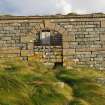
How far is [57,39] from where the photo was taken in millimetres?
18344

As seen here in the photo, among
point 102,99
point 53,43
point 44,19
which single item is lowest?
point 102,99

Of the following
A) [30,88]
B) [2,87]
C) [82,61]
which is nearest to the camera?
[2,87]

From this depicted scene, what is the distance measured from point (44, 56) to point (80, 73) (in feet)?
8.09

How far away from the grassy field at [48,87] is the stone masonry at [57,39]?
1.42 meters

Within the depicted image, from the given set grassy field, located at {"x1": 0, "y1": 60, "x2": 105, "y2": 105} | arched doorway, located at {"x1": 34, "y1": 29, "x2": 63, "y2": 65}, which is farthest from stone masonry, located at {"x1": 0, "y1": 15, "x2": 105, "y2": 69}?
grassy field, located at {"x1": 0, "y1": 60, "x2": 105, "y2": 105}

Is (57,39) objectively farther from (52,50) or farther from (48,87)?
(48,87)

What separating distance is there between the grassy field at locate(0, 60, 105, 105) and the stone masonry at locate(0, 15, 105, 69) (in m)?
1.42

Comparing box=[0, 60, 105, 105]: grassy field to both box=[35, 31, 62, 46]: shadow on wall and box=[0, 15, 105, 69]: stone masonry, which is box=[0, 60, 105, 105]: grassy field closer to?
box=[0, 15, 105, 69]: stone masonry

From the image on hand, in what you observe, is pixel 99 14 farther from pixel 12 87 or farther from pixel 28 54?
pixel 12 87

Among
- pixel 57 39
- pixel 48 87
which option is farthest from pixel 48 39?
pixel 48 87

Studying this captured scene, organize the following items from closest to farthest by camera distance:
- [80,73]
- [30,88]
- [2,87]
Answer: [2,87]
[30,88]
[80,73]

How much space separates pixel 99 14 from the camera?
59.7 ft

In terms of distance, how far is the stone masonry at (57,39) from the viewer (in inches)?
703

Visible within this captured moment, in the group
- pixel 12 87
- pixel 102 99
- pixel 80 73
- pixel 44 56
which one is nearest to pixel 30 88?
pixel 12 87
